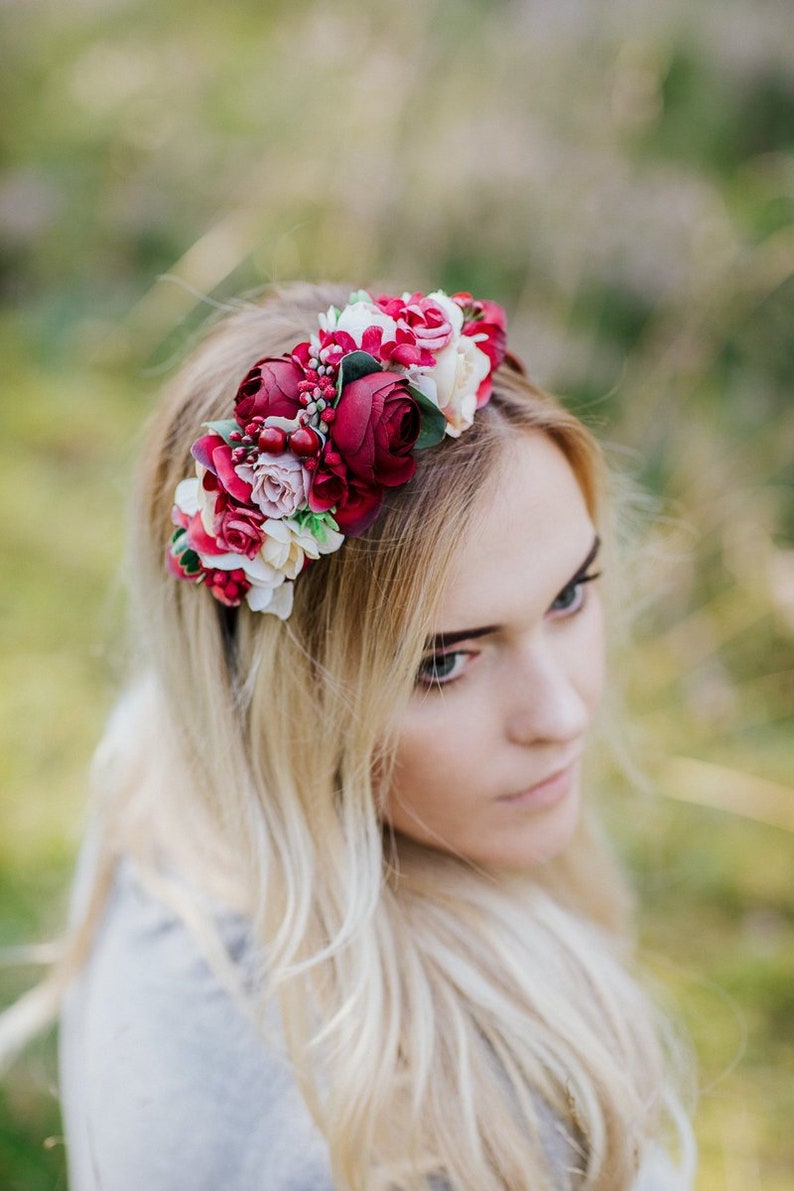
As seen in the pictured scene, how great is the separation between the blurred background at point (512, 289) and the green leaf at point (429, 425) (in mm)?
1369

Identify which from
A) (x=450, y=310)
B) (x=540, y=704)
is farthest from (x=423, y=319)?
(x=540, y=704)

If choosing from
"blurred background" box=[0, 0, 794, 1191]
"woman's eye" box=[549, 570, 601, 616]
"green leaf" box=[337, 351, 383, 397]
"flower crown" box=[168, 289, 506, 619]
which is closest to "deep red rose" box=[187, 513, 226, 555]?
"flower crown" box=[168, 289, 506, 619]

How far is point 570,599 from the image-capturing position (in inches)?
61.3

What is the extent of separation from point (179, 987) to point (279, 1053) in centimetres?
19

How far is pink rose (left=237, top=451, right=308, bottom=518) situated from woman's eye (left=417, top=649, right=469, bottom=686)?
0.87 ft

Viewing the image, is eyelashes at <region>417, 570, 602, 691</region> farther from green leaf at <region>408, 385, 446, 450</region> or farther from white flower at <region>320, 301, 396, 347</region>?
white flower at <region>320, 301, 396, 347</region>

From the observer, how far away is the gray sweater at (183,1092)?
141 centimetres

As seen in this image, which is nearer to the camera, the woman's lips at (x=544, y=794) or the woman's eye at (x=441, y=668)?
the woman's eye at (x=441, y=668)

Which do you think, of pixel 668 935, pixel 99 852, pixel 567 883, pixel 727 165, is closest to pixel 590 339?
pixel 727 165

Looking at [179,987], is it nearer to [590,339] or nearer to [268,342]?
[268,342]

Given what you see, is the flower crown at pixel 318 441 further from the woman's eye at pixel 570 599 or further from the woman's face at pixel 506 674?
the woman's eye at pixel 570 599

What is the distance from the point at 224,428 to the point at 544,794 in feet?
2.22

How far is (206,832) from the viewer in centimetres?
169

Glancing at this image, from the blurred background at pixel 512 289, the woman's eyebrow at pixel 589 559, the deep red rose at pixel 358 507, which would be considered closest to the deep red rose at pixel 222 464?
the deep red rose at pixel 358 507
